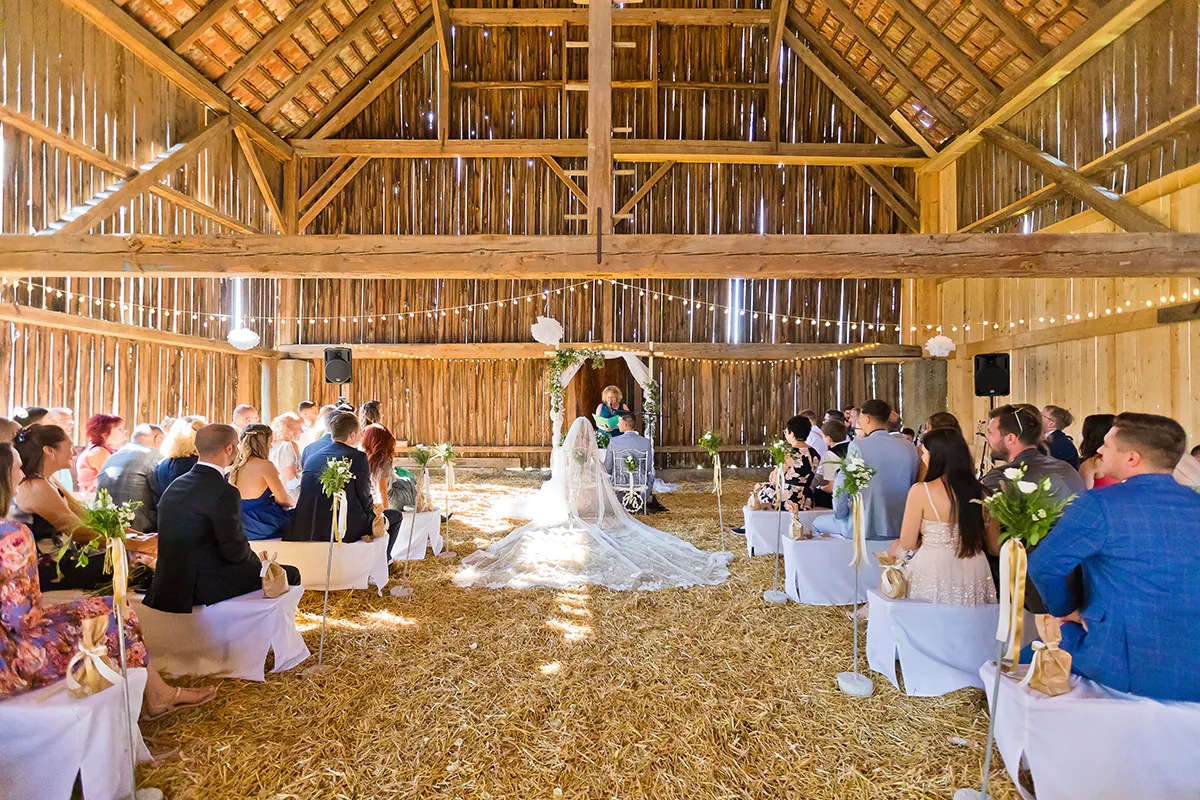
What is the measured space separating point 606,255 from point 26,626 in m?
5.13

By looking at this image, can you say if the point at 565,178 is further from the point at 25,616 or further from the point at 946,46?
the point at 25,616

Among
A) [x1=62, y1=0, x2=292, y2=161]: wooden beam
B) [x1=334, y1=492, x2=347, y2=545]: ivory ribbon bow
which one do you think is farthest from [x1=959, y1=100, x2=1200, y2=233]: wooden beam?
[x1=62, y1=0, x2=292, y2=161]: wooden beam

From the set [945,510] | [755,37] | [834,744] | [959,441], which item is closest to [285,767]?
[834,744]

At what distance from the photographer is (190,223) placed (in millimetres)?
10641

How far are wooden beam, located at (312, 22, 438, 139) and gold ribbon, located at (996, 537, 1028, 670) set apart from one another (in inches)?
556

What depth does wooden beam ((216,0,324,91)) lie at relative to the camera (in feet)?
33.7

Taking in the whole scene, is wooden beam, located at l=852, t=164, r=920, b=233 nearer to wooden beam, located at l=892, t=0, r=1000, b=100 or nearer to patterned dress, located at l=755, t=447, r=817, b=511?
wooden beam, located at l=892, t=0, r=1000, b=100

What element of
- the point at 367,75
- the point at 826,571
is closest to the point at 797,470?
the point at 826,571

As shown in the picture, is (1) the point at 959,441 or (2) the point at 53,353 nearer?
(1) the point at 959,441

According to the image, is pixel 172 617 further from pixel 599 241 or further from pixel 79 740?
pixel 599 241

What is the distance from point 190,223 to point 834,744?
475 inches

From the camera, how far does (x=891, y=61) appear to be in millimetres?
11414

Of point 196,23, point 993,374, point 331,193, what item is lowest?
point 993,374

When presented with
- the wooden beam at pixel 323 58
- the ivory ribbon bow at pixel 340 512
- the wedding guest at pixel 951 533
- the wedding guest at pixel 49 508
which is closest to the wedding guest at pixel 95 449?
the wedding guest at pixel 49 508
